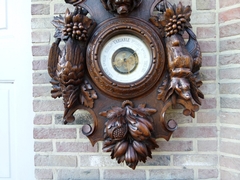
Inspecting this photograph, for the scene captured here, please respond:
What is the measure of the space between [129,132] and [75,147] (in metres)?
0.33

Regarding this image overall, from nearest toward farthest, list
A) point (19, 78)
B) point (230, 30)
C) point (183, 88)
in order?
1. point (183, 88)
2. point (230, 30)
3. point (19, 78)

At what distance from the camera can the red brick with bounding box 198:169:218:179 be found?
1.06m

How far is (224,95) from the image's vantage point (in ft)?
3.40

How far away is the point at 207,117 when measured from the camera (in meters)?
1.06

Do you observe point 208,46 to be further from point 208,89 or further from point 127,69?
point 127,69

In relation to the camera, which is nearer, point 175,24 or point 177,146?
point 175,24

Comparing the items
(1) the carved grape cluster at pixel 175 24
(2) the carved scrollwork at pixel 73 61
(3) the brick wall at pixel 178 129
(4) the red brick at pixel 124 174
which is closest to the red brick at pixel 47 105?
(3) the brick wall at pixel 178 129

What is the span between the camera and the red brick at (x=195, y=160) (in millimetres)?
1062

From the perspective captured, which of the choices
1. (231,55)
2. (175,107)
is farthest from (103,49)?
(231,55)

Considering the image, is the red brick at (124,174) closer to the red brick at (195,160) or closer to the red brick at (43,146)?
the red brick at (195,160)

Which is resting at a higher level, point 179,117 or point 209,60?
point 209,60

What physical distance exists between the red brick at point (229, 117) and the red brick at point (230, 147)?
0.09 meters

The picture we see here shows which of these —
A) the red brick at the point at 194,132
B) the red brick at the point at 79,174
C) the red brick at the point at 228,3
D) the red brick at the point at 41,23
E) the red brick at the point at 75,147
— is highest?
the red brick at the point at 228,3

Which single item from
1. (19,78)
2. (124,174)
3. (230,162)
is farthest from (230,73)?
(19,78)
